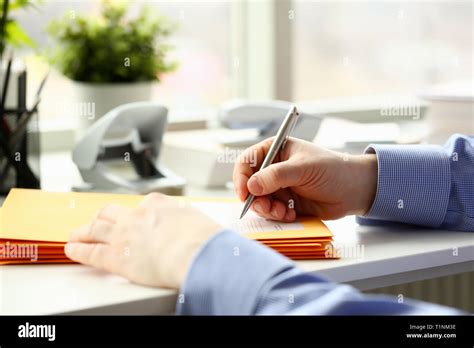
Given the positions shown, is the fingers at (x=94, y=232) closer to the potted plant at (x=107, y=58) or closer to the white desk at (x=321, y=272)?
the white desk at (x=321, y=272)

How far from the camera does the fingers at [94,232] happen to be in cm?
88

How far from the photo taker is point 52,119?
219 centimetres

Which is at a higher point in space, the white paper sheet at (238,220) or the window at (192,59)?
the window at (192,59)

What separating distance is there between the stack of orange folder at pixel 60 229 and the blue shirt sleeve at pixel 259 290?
0.55ft

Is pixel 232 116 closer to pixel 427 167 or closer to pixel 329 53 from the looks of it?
pixel 427 167

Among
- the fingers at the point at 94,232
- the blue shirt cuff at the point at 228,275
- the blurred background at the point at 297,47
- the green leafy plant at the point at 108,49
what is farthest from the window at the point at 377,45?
the blue shirt cuff at the point at 228,275

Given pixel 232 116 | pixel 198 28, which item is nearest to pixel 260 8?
pixel 198 28

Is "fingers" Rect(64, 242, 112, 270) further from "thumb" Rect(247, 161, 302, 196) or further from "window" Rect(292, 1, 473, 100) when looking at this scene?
"window" Rect(292, 1, 473, 100)

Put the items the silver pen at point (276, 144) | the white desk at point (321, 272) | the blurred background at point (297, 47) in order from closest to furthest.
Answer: the white desk at point (321, 272)
the silver pen at point (276, 144)
the blurred background at point (297, 47)

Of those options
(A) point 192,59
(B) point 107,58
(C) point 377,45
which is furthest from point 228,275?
(C) point 377,45

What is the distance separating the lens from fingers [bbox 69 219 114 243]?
0.88m

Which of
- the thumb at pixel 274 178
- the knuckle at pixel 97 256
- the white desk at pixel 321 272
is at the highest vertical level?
the thumb at pixel 274 178

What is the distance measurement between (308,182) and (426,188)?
152 millimetres

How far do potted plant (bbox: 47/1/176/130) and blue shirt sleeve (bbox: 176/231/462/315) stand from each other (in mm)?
1092
